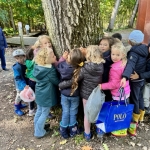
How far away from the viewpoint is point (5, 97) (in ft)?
16.6

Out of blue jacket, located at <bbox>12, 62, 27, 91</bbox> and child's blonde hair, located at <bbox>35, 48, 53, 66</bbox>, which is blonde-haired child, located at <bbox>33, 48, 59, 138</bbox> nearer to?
child's blonde hair, located at <bbox>35, 48, 53, 66</bbox>

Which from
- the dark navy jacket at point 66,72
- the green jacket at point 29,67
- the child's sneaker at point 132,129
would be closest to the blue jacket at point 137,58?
the dark navy jacket at point 66,72

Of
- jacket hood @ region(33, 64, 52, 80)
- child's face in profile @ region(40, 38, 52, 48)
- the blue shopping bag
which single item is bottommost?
the blue shopping bag

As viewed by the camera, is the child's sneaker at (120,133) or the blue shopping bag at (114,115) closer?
the blue shopping bag at (114,115)

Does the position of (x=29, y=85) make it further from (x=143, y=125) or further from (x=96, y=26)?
(x=143, y=125)

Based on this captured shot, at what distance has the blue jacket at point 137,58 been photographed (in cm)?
295

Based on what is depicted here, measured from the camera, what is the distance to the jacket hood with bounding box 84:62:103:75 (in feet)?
9.27

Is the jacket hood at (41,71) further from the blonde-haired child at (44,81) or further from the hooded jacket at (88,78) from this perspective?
the hooded jacket at (88,78)

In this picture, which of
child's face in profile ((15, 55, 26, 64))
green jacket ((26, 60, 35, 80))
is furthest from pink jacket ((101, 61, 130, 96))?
child's face in profile ((15, 55, 26, 64))

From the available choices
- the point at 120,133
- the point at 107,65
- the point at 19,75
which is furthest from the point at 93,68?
the point at 19,75

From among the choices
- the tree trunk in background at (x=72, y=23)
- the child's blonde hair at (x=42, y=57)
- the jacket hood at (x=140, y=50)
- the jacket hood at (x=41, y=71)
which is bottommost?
the jacket hood at (x=41, y=71)

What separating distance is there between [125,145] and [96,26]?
209cm

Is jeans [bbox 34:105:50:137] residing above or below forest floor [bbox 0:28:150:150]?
above

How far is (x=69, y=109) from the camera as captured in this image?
327 cm
